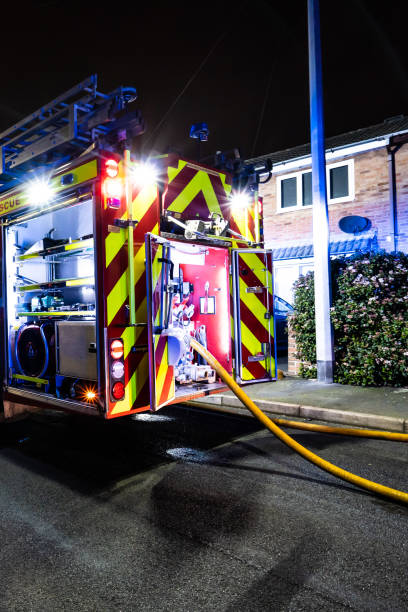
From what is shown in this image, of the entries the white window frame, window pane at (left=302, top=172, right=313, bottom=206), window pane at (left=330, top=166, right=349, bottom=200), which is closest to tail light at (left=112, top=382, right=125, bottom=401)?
the white window frame

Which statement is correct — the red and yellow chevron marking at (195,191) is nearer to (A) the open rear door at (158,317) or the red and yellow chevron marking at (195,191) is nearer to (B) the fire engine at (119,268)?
(B) the fire engine at (119,268)

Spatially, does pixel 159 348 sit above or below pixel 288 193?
below

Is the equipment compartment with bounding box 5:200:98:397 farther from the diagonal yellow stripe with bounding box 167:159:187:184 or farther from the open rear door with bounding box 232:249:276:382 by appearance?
the open rear door with bounding box 232:249:276:382

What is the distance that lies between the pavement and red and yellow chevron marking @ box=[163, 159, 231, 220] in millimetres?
2160

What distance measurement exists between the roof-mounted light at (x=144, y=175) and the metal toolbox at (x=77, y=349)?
1.40 meters

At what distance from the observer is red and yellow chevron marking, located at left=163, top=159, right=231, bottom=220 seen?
5062mm

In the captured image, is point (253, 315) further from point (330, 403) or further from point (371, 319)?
point (371, 319)

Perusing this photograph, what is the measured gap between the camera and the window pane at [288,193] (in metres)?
16.7

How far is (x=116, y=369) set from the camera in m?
4.16

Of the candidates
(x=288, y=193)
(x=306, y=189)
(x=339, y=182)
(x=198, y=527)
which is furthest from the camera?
(x=288, y=193)

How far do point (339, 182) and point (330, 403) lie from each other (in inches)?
429

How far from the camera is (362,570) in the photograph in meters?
2.60

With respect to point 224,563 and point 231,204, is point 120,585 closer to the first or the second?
point 224,563

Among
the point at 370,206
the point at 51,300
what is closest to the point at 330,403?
the point at 51,300
